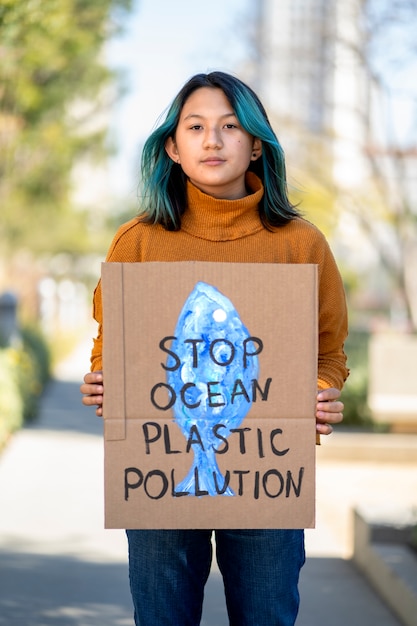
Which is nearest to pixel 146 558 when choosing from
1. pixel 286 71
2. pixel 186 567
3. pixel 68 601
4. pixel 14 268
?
pixel 186 567

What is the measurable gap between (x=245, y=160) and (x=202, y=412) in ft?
2.04

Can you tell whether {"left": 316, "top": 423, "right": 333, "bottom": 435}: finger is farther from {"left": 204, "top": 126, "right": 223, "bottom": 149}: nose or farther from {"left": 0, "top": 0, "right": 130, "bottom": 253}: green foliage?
{"left": 0, "top": 0, "right": 130, "bottom": 253}: green foliage

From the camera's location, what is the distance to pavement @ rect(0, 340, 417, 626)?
470cm

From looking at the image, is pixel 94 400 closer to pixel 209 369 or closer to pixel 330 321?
pixel 209 369

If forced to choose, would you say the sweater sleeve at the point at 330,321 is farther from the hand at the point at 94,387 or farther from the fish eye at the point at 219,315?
the hand at the point at 94,387

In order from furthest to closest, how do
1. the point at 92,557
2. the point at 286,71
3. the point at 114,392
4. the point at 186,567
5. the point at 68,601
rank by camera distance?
the point at 286,71 < the point at 92,557 < the point at 68,601 < the point at 186,567 < the point at 114,392

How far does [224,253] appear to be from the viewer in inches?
102

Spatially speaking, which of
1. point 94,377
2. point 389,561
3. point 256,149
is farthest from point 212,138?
point 389,561

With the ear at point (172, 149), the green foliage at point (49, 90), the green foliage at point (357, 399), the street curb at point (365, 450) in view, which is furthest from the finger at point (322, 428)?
the green foliage at point (357, 399)

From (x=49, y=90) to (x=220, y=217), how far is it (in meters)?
12.7

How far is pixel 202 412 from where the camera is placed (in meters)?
2.40

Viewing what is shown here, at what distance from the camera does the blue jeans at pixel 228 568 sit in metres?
2.52

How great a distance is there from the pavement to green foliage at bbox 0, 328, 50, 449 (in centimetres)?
23

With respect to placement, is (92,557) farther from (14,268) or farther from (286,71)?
(14,268)
